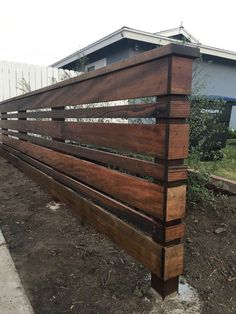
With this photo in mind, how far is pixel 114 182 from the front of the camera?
204 cm

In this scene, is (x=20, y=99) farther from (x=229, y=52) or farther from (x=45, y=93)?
(x=229, y=52)

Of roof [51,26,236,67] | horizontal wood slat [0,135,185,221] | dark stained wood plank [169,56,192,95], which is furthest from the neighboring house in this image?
dark stained wood plank [169,56,192,95]

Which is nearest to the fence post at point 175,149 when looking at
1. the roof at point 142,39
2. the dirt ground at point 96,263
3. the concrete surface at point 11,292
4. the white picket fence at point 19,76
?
the dirt ground at point 96,263

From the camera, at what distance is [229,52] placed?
35.8 ft

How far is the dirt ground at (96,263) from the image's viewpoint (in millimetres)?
1664

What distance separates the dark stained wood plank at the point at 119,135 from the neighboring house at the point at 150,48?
360 centimetres

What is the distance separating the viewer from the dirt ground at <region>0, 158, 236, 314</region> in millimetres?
1664

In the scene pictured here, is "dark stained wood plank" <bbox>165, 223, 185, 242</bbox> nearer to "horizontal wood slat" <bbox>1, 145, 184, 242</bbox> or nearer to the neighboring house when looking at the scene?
"horizontal wood slat" <bbox>1, 145, 184, 242</bbox>

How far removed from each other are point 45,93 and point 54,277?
2301 mm

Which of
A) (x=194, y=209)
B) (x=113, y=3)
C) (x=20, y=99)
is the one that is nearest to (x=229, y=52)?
(x=113, y=3)

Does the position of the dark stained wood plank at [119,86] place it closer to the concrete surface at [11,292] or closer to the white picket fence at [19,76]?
the concrete surface at [11,292]

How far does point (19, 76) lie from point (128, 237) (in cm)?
657

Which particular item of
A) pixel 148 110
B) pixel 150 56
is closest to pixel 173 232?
pixel 148 110

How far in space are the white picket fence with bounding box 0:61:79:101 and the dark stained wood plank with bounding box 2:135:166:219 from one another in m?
4.51
